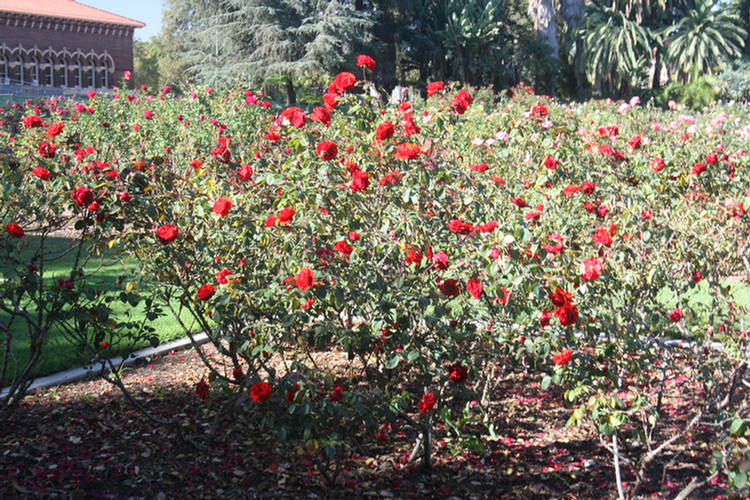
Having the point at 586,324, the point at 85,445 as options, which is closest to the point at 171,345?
the point at 85,445

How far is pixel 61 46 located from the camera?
3475 centimetres

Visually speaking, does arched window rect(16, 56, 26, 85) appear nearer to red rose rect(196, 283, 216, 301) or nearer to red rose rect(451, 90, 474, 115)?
red rose rect(451, 90, 474, 115)

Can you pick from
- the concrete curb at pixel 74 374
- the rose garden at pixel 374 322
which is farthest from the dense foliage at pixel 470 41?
the rose garden at pixel 374 322

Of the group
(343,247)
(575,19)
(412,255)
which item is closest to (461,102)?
(412,255)

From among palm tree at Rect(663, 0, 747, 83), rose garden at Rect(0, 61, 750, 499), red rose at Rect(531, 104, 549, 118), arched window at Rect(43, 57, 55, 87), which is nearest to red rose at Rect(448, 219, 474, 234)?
rose garden at Rect(0, 61, 750, 499)

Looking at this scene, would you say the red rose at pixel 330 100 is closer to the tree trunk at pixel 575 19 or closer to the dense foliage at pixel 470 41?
the dense foliage at pixel 470 41

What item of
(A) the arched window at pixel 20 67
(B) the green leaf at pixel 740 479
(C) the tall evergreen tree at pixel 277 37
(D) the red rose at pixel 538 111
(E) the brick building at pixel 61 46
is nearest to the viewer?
(B) the green leaf at pixel 740 479

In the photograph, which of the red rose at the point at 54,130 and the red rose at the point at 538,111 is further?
the red rose at the point at 538,111

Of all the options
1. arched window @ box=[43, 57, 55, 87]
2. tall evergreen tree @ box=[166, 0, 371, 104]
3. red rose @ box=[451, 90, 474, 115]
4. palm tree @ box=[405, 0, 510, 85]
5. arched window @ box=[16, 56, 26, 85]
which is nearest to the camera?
red rose @ box=[451, 90, 474, 115]

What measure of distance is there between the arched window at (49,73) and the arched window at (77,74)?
1228 millimetres

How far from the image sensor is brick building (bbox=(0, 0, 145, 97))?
3325 cm

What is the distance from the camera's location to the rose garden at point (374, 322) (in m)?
2.38

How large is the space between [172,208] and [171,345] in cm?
194

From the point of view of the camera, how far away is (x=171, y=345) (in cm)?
454
